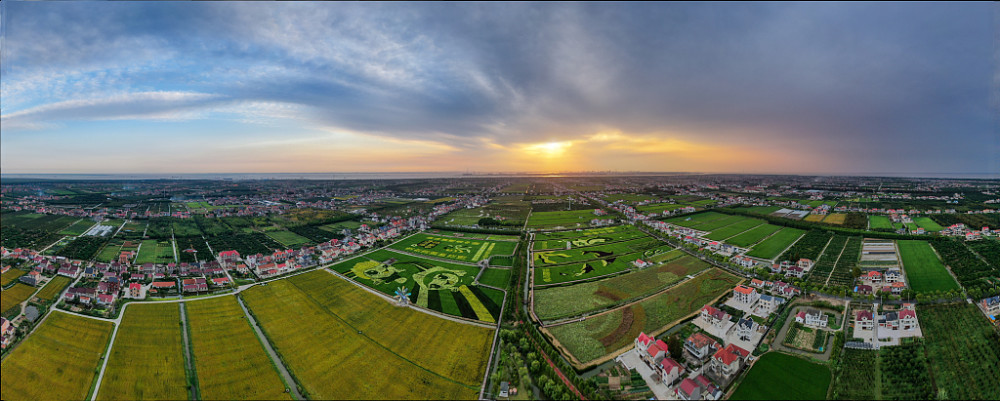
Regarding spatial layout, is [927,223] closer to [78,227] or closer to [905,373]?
[905,373]

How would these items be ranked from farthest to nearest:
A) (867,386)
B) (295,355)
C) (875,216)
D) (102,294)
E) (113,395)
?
(875,216) → (102,294) → (295,355) → (867,386) → (113,395)

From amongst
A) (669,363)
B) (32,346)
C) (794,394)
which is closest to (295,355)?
(32,346)

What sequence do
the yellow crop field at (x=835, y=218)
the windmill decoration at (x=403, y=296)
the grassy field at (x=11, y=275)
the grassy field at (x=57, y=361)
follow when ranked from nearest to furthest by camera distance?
the grassy field at (x=57, y=361) < the grassy field at (x=11, y=275) < the windmill decoration at (x=403, y=296) < the yellow crop field at (x=835, y=218)

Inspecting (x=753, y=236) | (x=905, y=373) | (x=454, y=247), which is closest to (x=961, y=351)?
(x=905, y=373)

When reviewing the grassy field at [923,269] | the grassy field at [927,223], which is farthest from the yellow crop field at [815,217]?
the grassy field at [923,269]

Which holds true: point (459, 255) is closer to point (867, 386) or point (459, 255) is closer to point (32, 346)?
point (32, 346)

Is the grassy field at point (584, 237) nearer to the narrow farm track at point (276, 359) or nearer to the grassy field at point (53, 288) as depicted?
the narrow farm track at point (276, 359)

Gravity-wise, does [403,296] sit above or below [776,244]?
below
